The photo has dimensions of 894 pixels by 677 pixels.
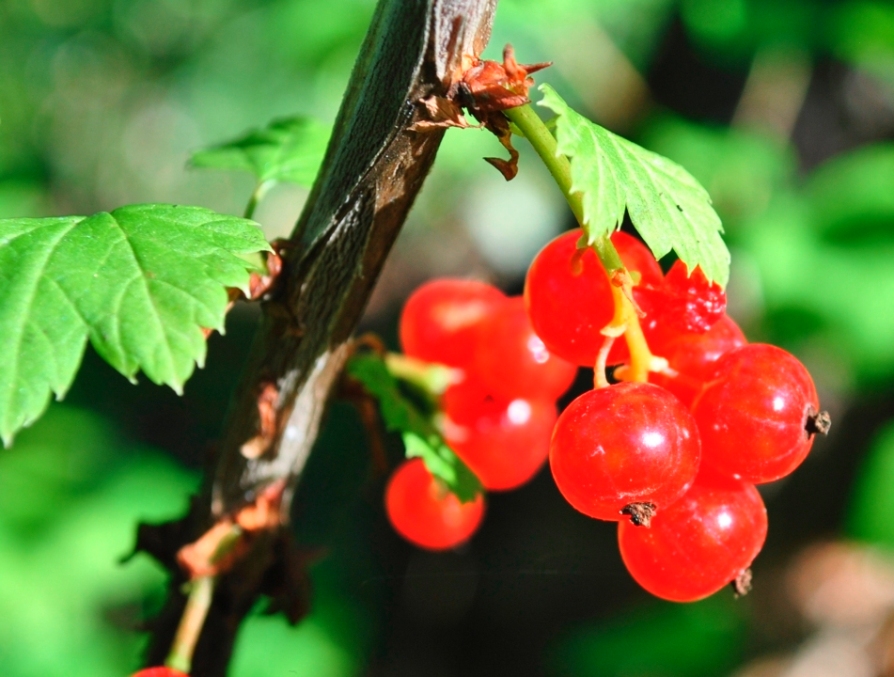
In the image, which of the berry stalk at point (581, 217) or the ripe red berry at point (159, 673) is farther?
the ripe red berry at point (159, 673)

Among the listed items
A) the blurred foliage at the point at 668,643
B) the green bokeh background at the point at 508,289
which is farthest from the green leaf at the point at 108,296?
the blurred foliage at the point at 668,643

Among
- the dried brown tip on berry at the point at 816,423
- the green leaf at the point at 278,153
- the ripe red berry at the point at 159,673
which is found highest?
the dried brown tip on berry at the point at 816,423

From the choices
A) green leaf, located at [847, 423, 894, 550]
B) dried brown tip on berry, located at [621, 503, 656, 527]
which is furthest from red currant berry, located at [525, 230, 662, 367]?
green leaf, located at [847, 423, 894, 550]

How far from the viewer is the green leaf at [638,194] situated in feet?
2.15

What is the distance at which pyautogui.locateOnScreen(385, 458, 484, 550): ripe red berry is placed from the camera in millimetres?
1109

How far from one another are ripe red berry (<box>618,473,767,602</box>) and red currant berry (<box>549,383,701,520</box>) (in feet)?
0.16

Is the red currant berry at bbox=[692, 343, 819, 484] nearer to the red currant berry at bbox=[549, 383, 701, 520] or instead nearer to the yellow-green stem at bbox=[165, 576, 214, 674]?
the red currant berry at bbox=[549, 383, 701, 520]

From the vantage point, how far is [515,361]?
99 centimetres

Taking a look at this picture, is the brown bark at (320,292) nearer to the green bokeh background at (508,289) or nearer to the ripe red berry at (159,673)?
the ripe red berry at (159,673)

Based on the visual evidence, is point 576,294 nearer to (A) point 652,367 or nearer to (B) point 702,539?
(A) point 652,367

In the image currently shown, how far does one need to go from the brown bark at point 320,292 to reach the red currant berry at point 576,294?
0.13 m

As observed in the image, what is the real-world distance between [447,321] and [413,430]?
0.19 meters

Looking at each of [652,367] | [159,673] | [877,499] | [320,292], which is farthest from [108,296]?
[877,499]

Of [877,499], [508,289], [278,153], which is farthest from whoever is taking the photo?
[508,289]
